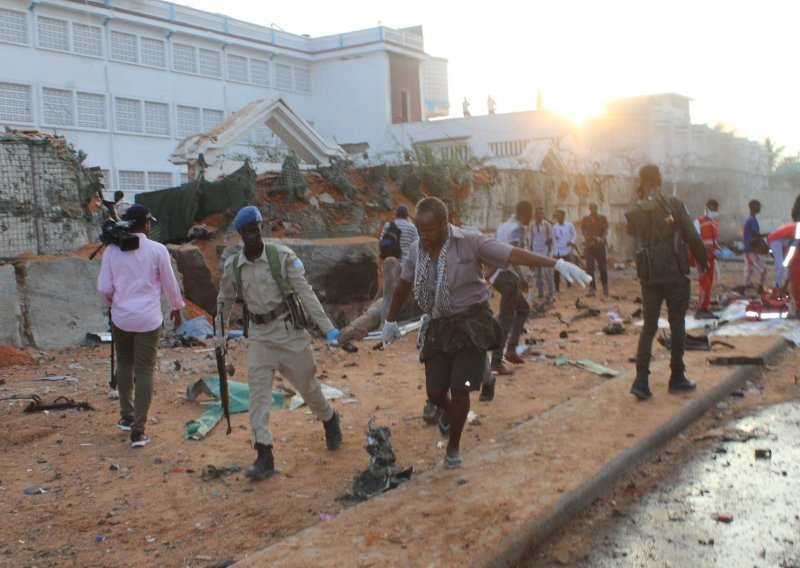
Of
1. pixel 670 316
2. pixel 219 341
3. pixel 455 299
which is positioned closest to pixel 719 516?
pixel 455 299

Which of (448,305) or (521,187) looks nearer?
(448,305)

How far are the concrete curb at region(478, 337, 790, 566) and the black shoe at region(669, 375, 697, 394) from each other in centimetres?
14

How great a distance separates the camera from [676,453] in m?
5.79

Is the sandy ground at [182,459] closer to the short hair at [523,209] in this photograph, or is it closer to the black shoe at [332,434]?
the black shoe at [332,434]

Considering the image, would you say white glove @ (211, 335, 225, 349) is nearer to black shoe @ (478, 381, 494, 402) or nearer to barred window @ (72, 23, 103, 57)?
black shoe @ (478, 381, 494, 402)

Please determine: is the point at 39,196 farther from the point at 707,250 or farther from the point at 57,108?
the point at 57,108

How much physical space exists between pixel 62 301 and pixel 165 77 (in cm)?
2373

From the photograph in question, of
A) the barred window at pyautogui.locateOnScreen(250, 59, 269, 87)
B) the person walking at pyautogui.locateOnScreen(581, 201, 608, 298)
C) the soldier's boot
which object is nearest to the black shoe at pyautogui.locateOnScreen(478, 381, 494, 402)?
the soldier's boot

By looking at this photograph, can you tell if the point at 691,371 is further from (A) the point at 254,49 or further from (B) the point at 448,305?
(A) the point at 254,49

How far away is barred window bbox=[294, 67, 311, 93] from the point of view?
3881 cm

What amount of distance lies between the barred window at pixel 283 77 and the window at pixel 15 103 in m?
12.3

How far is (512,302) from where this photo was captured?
8.38 m

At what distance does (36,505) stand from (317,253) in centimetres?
874

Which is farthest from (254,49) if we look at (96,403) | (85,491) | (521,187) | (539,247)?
(85,491)
